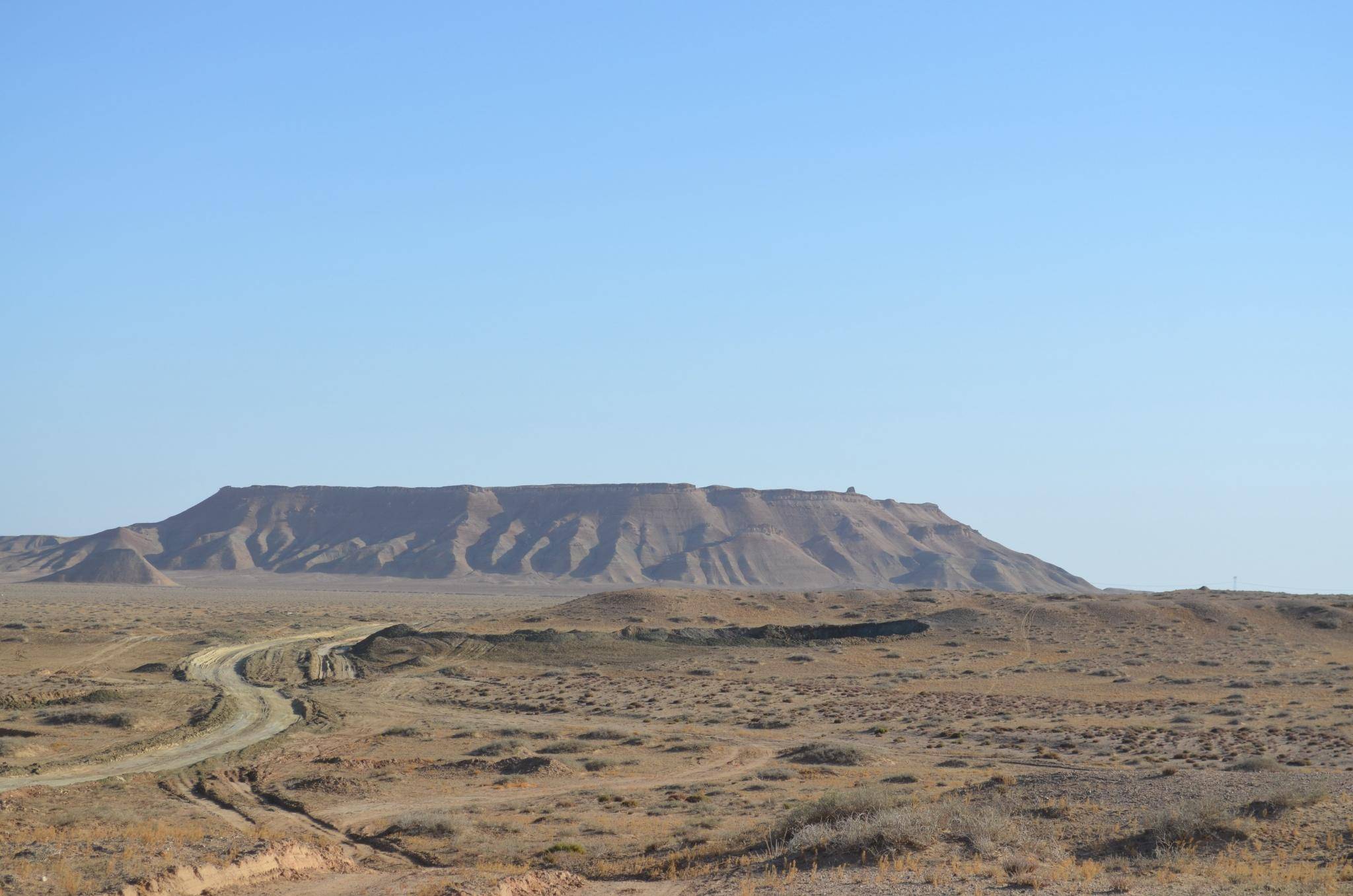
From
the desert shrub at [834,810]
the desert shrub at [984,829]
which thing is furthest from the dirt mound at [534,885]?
the desert shrub at [984,829]

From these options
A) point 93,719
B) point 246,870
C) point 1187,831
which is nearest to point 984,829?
point 1187,831

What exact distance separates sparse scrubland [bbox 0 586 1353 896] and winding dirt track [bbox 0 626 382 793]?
619 millimetres

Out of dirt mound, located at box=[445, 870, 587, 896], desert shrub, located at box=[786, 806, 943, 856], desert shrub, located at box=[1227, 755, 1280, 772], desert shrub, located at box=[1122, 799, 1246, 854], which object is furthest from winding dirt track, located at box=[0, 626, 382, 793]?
desert shrub, located at box=[1227, 755, 1280, 772]

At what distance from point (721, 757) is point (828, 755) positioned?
3318 millimetres

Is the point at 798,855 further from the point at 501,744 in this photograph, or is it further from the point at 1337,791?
the point at 501,744

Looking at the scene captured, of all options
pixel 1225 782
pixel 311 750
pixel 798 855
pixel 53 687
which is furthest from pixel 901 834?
pixel 53 687

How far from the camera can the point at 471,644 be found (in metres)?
64.8

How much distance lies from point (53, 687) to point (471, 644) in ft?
73.6

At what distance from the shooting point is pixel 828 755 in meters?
31.4

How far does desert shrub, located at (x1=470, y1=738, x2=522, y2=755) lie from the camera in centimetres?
3300

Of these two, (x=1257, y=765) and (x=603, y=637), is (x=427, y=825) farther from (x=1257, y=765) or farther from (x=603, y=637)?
(x=603, y=637)

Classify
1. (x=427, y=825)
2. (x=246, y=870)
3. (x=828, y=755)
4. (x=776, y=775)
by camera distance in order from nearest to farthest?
1. (x=246, y=870)
2. (x=427, y=825)
3. (x=776, y=775)
4. (x=828, y=755)

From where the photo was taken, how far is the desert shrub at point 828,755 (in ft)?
102

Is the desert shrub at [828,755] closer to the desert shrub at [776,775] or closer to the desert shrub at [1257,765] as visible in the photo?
the desert shrub at [776,775]
